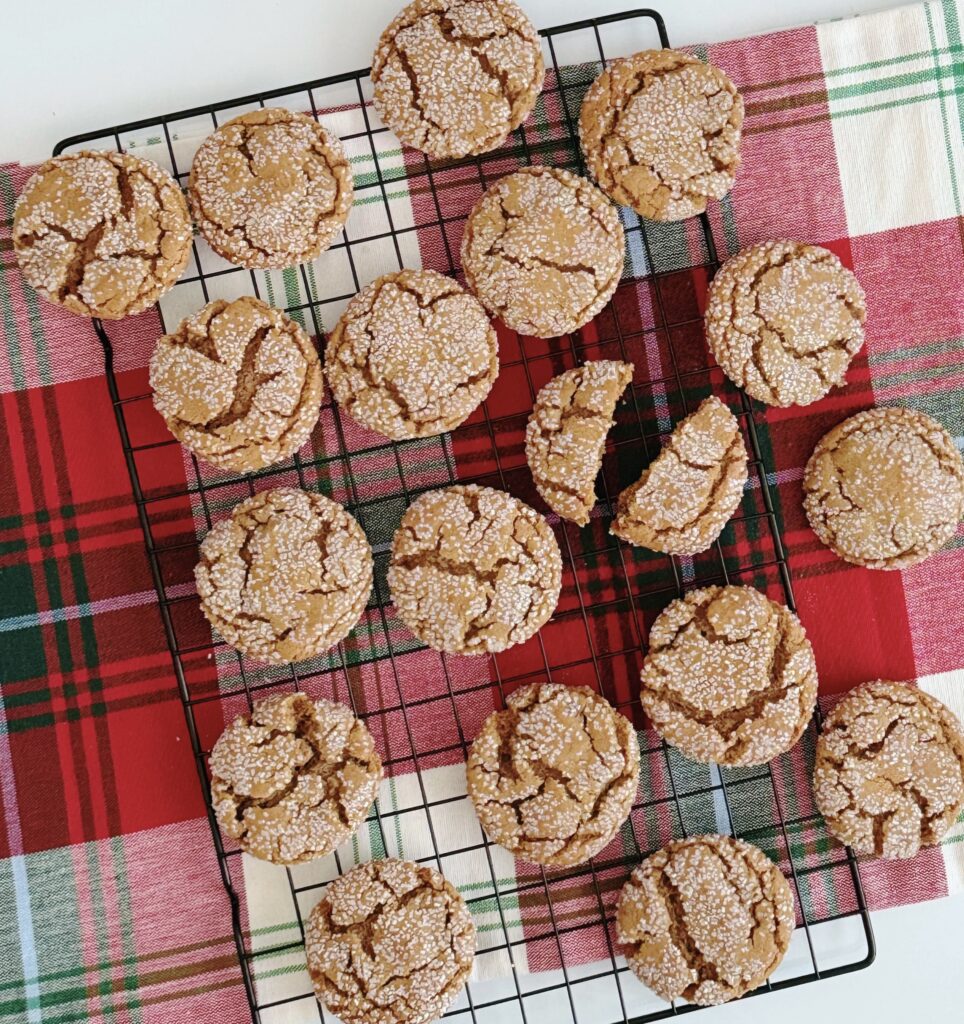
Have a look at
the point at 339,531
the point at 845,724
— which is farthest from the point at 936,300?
the point at 339,531

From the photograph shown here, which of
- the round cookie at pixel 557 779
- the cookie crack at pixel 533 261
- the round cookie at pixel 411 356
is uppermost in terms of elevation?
the cookie crack at pixel 533 261

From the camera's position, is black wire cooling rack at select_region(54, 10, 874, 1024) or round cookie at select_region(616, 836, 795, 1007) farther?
black wire cooling rack at select_region(54, 10, 874, 1024)

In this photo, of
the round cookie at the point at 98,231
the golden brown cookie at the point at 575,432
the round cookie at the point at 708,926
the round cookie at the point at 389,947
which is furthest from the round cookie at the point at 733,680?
the round cookie at the point at 98,231

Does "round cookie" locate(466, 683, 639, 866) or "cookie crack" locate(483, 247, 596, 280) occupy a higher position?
"cookie crack" locate(483, 247, 596, 280)

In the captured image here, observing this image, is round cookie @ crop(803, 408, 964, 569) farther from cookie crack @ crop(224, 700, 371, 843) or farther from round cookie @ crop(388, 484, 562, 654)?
cookie crack @ crop(224, 700, 371, 843)

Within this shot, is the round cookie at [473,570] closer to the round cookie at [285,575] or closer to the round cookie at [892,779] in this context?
the round cookie at [285,575]

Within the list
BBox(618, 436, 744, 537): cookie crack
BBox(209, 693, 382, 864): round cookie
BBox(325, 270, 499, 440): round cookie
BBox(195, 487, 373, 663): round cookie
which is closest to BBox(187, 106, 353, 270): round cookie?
BBox(325, 270, 499, 440): round cookie

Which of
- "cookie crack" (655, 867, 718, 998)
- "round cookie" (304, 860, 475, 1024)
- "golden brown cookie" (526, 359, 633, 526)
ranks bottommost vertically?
"cookie crack" (655, 867, 718, 998)
